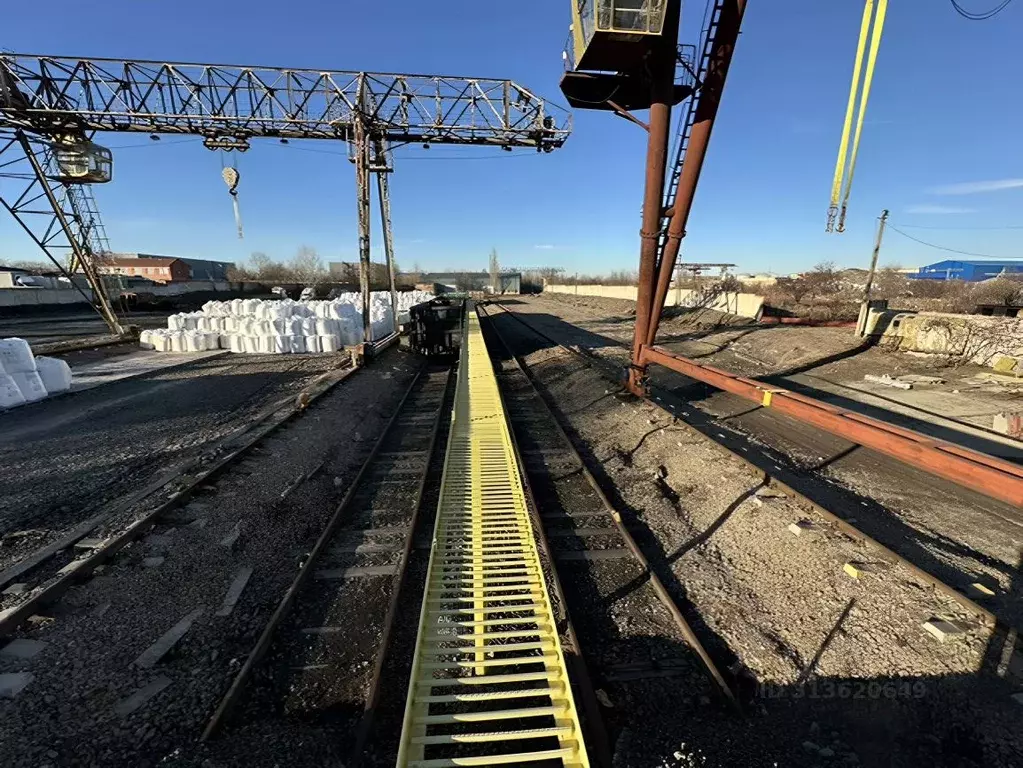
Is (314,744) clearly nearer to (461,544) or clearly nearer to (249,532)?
(461,544)

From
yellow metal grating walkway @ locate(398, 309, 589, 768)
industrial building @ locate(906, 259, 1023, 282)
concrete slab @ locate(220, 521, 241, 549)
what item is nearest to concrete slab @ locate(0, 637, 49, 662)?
concrete slab @ locate(220, 521, 241, 549)

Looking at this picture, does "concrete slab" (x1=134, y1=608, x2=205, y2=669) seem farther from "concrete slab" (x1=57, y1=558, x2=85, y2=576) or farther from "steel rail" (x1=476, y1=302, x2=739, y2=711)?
"steel rail" (x1=476, y1=302, x2=739, y2=711)

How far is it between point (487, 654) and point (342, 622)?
1.49 metres

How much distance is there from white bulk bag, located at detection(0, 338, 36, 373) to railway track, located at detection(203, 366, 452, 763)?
37.0 feet

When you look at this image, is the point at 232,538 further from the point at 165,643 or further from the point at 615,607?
the point at 615,607

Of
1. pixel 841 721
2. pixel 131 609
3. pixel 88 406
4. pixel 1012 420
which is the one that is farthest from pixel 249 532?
pixel 1012 420

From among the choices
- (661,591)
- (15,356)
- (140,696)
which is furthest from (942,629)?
(15,356)

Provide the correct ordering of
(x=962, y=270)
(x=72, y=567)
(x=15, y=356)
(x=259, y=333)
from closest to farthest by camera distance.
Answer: (x=72, y=567) → (x=15, y=356) → (x=259, y=333) → (x=962, y=270)

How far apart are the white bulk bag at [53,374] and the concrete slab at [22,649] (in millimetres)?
12190

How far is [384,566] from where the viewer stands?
16.5 feet

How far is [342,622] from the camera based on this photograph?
4.20 m

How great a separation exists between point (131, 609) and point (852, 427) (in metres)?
7.70

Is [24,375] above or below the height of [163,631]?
above

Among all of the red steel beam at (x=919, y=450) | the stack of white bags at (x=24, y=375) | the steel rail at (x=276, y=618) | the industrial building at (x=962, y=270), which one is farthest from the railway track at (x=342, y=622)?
the industrial building at (x=962, y=270)
